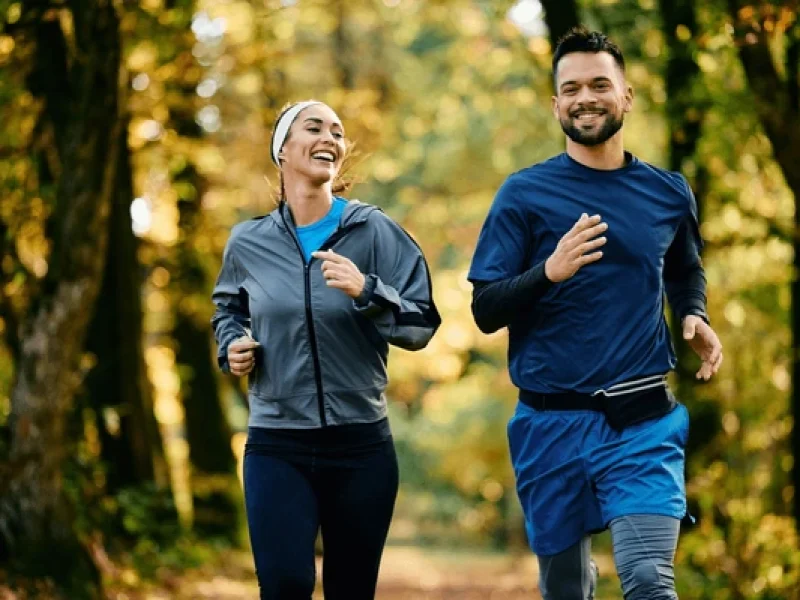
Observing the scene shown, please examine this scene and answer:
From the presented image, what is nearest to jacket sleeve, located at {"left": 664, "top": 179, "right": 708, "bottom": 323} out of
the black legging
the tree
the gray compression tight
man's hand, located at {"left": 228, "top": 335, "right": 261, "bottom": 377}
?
the gray compression tight

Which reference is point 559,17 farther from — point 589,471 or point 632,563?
point 632,563

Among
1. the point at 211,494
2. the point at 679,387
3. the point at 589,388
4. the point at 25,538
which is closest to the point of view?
the point at 589,388

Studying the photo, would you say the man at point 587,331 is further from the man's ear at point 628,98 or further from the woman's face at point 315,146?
the woman's face at point 315,146

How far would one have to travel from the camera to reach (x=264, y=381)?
5480 millimetres

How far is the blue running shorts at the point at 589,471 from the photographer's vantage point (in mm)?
5082

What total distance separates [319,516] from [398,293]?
2.97 ft

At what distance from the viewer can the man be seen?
5113 millimetres

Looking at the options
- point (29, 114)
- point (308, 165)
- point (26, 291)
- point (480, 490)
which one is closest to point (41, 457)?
point (26, 291)

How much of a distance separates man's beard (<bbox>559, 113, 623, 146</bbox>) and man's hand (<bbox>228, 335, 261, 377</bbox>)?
1434mm

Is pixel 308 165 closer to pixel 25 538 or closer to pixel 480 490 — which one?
pixel 25 538

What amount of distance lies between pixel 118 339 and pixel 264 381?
8566mm

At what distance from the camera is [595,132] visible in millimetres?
5293

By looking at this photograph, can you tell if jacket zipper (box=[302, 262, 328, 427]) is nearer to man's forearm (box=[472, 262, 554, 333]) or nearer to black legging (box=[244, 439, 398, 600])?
black legging (box=[244, 439, 398, 600])

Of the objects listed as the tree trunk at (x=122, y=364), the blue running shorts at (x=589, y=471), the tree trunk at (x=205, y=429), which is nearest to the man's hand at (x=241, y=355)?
the blue running shorts at (x=589, y=471)
